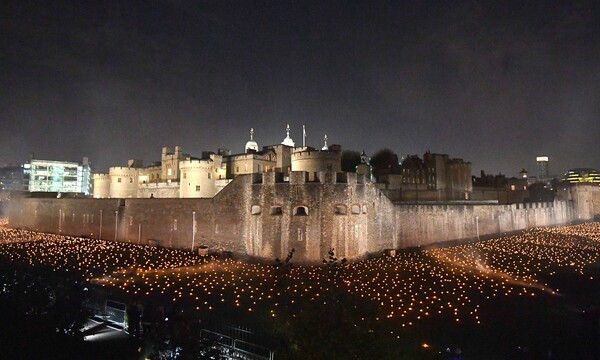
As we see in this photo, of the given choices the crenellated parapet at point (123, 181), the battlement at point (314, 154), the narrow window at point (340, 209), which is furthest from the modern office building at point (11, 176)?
the narrow window at point (340, 209)

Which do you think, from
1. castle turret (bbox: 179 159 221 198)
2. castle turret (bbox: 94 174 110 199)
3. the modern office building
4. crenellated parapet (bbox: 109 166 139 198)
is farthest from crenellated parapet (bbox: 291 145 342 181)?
the modern office building

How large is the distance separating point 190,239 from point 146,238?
5.45 m

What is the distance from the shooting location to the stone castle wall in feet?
72.6

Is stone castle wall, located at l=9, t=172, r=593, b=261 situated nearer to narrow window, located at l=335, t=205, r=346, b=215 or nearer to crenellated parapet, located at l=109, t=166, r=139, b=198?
narrow window, located at l=335, t=205, r=346, b=215

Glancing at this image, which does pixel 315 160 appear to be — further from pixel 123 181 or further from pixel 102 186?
pixel 102 186

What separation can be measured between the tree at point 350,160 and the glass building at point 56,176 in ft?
191

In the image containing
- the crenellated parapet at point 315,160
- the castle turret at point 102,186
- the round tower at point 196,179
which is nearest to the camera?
the crenellated parapet at point 315,160

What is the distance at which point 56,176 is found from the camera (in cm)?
8775

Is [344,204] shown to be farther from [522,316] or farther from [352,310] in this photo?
[352,310]

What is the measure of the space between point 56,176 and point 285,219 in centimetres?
8644

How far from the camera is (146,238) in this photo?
30188 mm

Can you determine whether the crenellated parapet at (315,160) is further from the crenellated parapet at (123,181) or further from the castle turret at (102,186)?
the castle turret at (102,186)

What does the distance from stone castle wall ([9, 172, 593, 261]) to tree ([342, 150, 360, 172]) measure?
1001 inches

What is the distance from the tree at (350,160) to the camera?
5991 centimetres
